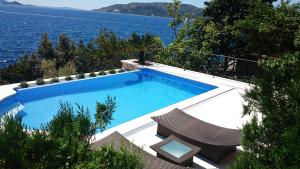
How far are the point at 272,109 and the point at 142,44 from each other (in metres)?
13.6

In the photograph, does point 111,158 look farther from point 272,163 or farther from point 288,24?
point 288,24

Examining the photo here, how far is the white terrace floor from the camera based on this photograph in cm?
790

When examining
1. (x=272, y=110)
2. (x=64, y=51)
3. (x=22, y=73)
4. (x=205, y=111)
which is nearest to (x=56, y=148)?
(x=272, y=110)

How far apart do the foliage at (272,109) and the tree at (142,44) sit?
13.1m

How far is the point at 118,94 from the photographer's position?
1357 centimetres

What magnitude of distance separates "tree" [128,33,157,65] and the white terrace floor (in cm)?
99

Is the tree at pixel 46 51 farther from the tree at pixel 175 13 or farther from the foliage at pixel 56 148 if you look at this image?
the foliage at pixel 56 148

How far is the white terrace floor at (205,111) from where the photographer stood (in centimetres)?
790

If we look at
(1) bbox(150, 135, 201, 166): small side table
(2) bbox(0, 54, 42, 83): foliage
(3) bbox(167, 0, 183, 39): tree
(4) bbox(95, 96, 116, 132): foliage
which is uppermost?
(3) bbox(167, 0, 183, 39): tree

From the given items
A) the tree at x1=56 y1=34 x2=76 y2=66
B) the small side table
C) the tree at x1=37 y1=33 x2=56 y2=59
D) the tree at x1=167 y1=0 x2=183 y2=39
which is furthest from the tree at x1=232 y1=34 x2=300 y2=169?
the tree at x1=37 y1=33 x2=56 y2=59

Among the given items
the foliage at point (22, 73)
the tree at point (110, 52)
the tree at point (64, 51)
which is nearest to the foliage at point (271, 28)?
the tree at point (110, 52)

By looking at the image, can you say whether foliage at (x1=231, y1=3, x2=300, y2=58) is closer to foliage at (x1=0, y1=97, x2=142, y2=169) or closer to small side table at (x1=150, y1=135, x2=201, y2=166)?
small side table at (x1=150, y1=135, x2=201, y2=166)

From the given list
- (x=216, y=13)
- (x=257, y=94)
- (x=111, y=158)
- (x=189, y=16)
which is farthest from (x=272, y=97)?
(x=189, y=16)

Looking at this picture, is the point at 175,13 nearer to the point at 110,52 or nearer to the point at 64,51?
the point at 110,52
